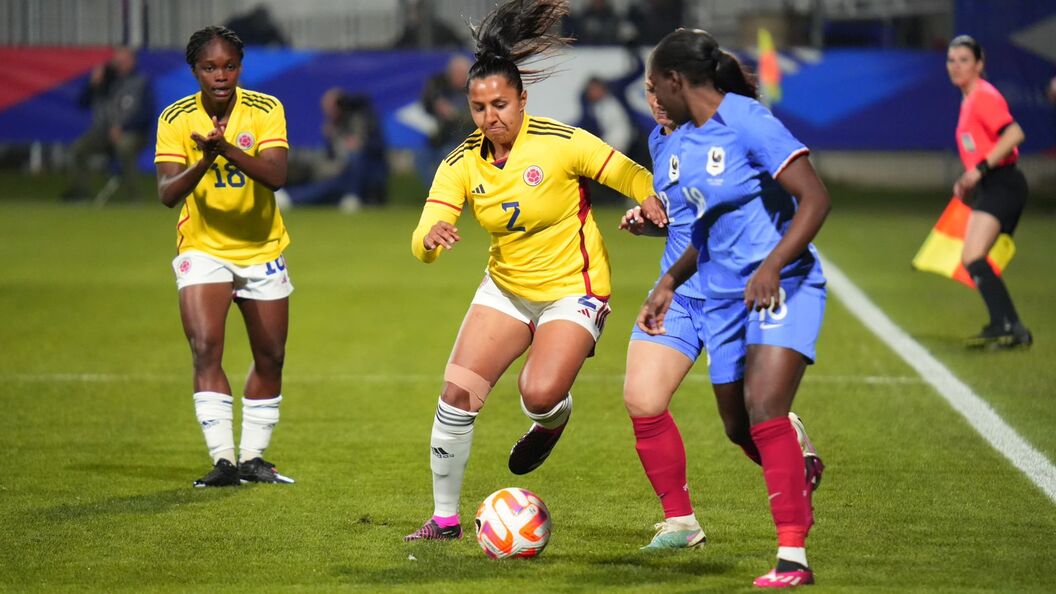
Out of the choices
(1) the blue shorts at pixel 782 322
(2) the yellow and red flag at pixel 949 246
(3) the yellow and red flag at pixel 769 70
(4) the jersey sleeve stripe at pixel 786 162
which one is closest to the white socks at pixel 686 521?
(1) the blue shorts at pixel 782 322

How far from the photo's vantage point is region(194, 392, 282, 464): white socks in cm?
733

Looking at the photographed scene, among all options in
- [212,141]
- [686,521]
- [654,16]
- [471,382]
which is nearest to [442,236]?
[471,382]

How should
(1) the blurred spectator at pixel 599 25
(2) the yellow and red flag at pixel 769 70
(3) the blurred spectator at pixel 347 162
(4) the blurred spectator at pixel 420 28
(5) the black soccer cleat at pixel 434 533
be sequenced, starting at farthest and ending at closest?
(4) the blurred spectator at pixel 420 28 → (1) the blurred spectator at pixel 599 25 → (2) the yellow and red flag at pixel 769 70 → (3) the blurred spectator at pixel 347 162 → (5) the black soccer cleat at pixel 434 533

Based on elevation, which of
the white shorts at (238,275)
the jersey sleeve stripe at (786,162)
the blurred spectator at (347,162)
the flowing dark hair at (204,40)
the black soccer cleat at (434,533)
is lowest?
the blurred spectator at (347,162)

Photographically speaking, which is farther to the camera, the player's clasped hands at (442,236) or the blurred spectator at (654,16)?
the blurred spectator at (654,16)

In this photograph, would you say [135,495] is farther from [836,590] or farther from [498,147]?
[836,590]

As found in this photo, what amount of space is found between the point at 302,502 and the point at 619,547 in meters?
1.62

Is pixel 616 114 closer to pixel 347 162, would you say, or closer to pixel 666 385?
pixel 347 162

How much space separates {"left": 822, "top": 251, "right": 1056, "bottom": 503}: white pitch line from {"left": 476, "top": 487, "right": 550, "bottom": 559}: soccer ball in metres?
2.46

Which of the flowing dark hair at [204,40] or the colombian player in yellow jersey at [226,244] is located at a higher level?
the flowing dark hair at [204,40]

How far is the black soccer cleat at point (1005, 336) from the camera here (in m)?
11.3

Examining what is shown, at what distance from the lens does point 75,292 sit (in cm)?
1440

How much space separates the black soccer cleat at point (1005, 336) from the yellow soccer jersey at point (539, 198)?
574 centimetres

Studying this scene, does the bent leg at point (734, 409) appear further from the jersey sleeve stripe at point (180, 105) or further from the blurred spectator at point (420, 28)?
the blurred spectator at point (420, 28)
